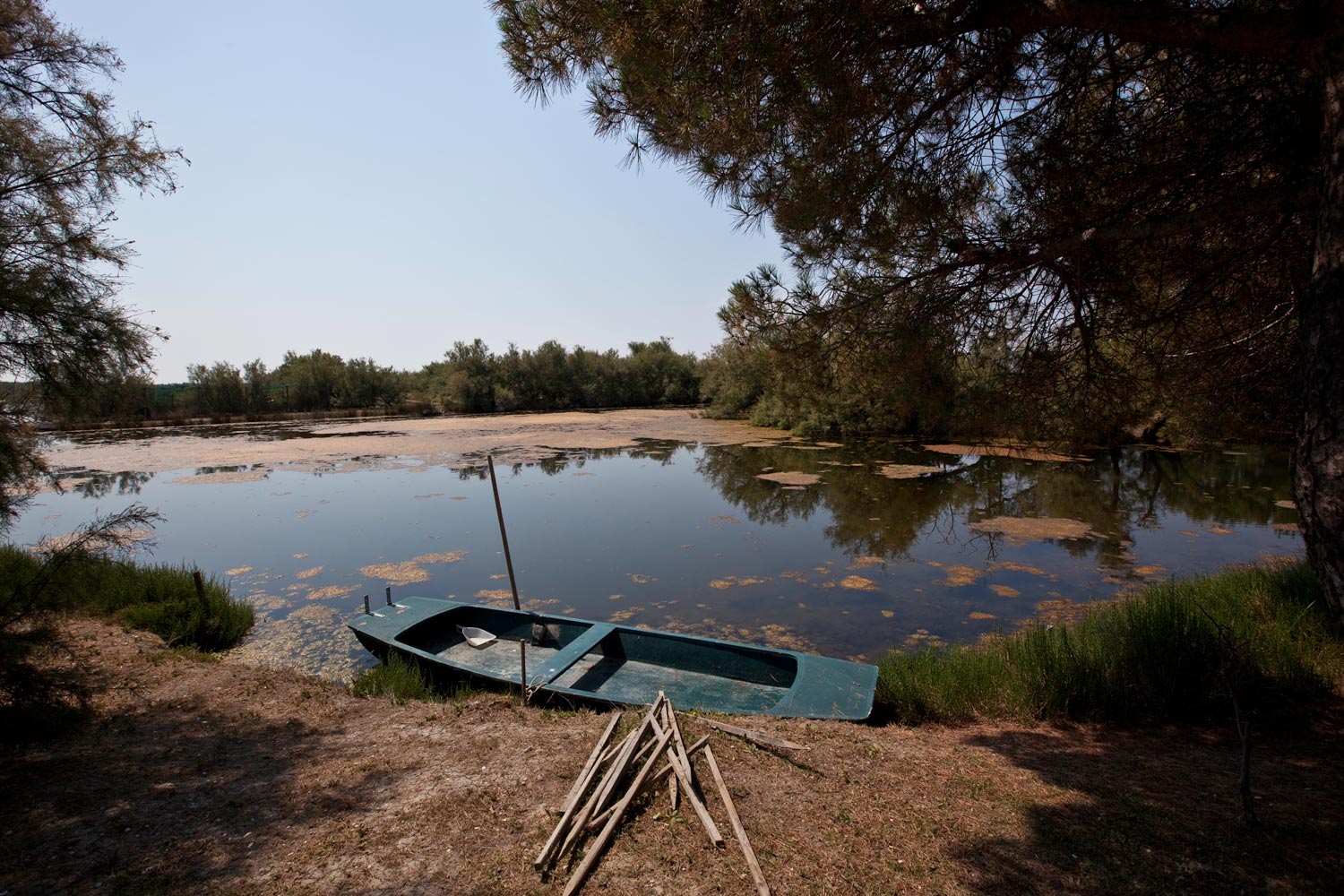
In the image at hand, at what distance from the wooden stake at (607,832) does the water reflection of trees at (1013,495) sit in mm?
6673

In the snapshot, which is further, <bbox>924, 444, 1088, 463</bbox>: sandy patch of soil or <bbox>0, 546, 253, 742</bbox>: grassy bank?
<bbox>924, 444, 1088, 463</bbox>: sandy patch of soil

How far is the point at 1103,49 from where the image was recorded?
127 inches

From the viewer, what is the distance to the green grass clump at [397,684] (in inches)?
205

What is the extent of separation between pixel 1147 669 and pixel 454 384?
146 ft

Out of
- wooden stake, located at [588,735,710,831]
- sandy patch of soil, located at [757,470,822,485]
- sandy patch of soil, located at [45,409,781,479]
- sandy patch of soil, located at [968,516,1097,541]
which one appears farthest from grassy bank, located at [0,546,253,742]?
sandy patch of soil, located at [45,409,781,479]

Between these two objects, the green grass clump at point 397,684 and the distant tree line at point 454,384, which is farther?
the distant tree line at point 454,384

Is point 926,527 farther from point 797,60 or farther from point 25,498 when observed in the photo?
point 25,498

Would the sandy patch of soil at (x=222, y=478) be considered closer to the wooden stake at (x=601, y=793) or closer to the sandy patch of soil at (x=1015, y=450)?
the wooden stake at (x=601, y=793)

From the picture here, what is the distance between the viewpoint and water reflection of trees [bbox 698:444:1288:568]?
34.3ft

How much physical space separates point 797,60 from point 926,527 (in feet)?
31.8

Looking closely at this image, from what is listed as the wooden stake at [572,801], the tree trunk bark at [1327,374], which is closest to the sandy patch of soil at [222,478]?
the wooden stake at [572,801]

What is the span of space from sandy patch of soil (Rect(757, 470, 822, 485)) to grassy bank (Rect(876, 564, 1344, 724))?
1018 cm

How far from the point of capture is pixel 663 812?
286 cm

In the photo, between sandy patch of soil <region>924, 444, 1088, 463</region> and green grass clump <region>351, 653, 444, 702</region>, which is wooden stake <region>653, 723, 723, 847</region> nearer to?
green grass clump <region>351, 653, 444, 702</region>
